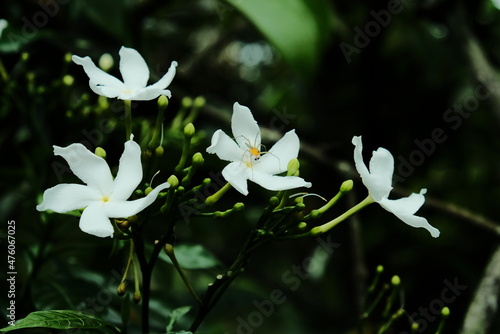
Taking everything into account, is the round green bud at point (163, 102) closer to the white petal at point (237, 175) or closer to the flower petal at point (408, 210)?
the white petal at point (237, 175)

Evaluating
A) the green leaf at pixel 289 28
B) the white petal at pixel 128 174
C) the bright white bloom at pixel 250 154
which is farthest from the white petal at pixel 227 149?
the green leaf at pixel 289 28

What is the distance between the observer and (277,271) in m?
2.66

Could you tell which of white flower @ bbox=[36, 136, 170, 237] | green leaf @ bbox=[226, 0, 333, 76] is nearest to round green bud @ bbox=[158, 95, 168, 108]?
white flower @ bbox=[36, 136, 170, 237]

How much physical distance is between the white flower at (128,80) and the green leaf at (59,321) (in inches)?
11.0

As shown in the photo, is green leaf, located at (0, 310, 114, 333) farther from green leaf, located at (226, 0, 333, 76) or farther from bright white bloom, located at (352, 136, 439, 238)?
green leaf, located at (226, 0, 333, 76)

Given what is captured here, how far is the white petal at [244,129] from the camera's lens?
0.76 meters

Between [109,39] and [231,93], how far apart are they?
722 mm

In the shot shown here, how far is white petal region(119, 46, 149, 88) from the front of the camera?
0.81m

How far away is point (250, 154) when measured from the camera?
748 mm

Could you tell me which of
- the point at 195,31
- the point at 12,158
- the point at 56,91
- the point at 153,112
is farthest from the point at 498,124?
the point at 195,31

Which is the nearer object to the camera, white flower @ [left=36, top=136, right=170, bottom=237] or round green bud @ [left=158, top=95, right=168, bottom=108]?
white flower @ [left=36, top=136, right=170, bottom=237]

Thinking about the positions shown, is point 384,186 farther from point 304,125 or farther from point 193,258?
point 304,125

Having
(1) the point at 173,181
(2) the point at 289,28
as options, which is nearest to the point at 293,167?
(1) the point at 173,181

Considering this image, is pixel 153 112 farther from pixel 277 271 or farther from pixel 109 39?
pixel 277 271
